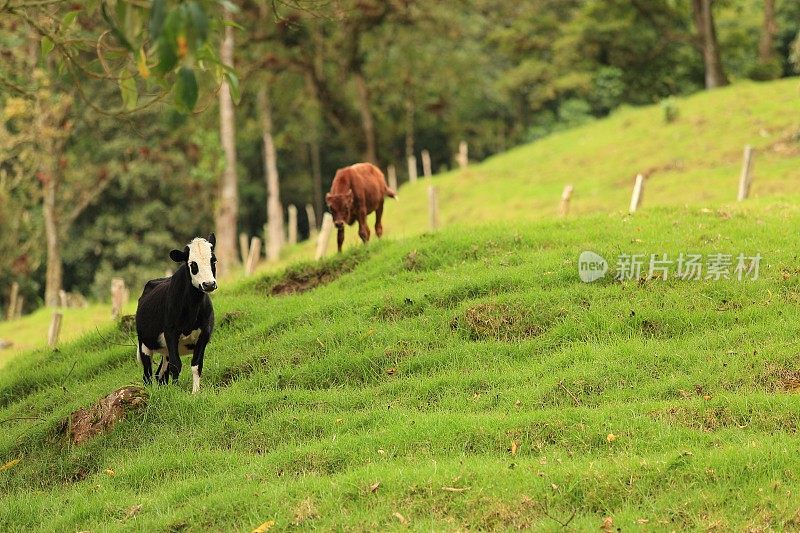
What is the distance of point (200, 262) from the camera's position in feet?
38.9

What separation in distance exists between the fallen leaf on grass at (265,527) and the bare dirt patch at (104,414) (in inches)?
159

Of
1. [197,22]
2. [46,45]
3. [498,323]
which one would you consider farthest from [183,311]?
[197,22]

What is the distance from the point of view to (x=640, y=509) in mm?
8578

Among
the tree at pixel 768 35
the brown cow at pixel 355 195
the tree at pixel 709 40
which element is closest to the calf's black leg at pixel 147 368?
the brown cow at pixel 355 195

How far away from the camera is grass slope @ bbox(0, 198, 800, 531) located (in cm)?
894

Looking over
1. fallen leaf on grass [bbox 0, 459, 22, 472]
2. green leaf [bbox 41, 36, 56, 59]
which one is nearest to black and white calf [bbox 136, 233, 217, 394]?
fallen leaf on grass [bbox 0, 459, 22, 472]

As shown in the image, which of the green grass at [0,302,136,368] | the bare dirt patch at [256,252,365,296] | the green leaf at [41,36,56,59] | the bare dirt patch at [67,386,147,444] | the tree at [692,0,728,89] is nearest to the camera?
the green leaf at [41,36,56,59]

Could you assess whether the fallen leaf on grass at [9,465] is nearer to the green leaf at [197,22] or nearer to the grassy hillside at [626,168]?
the green leaf at [197,22]

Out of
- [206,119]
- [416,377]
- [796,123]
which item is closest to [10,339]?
[206,119]

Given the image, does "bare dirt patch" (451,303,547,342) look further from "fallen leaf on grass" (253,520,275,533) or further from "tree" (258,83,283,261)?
"tree" (258,83,283,261)

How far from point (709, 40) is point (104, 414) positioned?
42859 millimetres

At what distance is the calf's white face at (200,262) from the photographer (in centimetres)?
1178

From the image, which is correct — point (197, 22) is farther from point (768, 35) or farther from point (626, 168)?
point (768, 35)

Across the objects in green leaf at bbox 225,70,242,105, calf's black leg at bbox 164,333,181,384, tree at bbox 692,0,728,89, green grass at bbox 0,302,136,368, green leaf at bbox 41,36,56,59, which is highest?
tree at bbox 692,0,728,89
